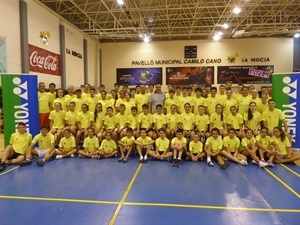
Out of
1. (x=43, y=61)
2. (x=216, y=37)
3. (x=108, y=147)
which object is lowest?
(x=108, y=147)

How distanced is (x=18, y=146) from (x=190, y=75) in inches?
554

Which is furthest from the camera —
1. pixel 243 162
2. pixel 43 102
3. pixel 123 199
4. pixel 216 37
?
pixel 216 37

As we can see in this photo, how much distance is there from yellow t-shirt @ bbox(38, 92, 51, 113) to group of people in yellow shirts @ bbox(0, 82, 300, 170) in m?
0.03

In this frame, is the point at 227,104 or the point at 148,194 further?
the point at 227,104

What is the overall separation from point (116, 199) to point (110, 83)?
1566cm

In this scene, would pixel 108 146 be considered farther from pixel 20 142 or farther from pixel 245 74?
pixel 245 74

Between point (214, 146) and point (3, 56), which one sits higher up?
point (3, 56)

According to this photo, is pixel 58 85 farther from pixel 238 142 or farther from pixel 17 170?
pixel 238 142

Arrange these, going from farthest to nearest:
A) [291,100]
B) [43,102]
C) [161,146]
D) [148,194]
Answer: [43,102], [291,100], [161,146], [148,194]

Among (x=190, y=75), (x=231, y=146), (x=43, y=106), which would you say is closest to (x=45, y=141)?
(x=43, y=106)

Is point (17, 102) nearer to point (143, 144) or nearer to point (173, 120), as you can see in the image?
point (143, 144)

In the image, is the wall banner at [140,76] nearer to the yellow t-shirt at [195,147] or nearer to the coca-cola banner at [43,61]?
the coca-cola banner at [43,61]

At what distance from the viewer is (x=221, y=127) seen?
6730 mm

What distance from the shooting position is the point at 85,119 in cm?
713
